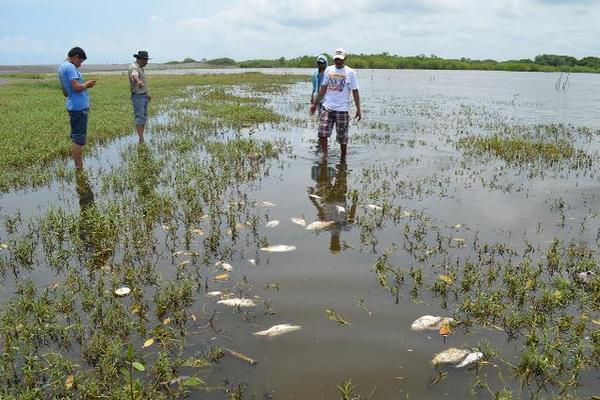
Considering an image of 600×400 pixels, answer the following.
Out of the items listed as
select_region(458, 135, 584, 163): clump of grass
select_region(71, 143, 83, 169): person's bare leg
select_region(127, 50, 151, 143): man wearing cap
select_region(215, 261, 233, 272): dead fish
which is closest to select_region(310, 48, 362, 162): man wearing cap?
select_region(458, 135, 584, 163): clump of grass

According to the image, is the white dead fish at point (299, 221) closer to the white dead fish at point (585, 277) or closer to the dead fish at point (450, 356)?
the dead fish at point (450, 356)

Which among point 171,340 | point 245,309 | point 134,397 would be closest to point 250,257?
point 245,309

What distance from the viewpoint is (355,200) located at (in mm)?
8547

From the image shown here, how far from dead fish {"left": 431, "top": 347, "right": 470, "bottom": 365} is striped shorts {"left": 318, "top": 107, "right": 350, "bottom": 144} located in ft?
24.6

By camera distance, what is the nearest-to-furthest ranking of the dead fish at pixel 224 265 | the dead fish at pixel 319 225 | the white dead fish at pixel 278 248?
the dead fish at pixel 224 265
the white dead fish at pixel 278 248
the dead fish at pixel 319 225

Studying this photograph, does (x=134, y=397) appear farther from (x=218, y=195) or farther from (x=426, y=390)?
(x=218, y=195)

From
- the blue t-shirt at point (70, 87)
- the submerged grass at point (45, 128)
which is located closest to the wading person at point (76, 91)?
the blue t-shirt at point (70, 87)

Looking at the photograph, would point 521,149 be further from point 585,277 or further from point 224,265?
point 224,265

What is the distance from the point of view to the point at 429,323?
459 centimetres

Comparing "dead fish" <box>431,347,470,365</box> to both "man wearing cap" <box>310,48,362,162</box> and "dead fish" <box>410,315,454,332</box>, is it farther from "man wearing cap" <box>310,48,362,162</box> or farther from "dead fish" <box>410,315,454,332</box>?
"man wearing cap" <box>310,48,362,162</box>

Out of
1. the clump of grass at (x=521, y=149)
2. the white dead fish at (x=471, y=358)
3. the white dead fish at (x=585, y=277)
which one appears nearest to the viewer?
the white dead fish at (x=471, y=358)

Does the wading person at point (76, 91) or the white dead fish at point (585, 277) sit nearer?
the white dead fish at point (585, 277)

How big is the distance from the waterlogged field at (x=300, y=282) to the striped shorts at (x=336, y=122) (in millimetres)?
851

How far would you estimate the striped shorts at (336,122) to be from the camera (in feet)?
36.0
